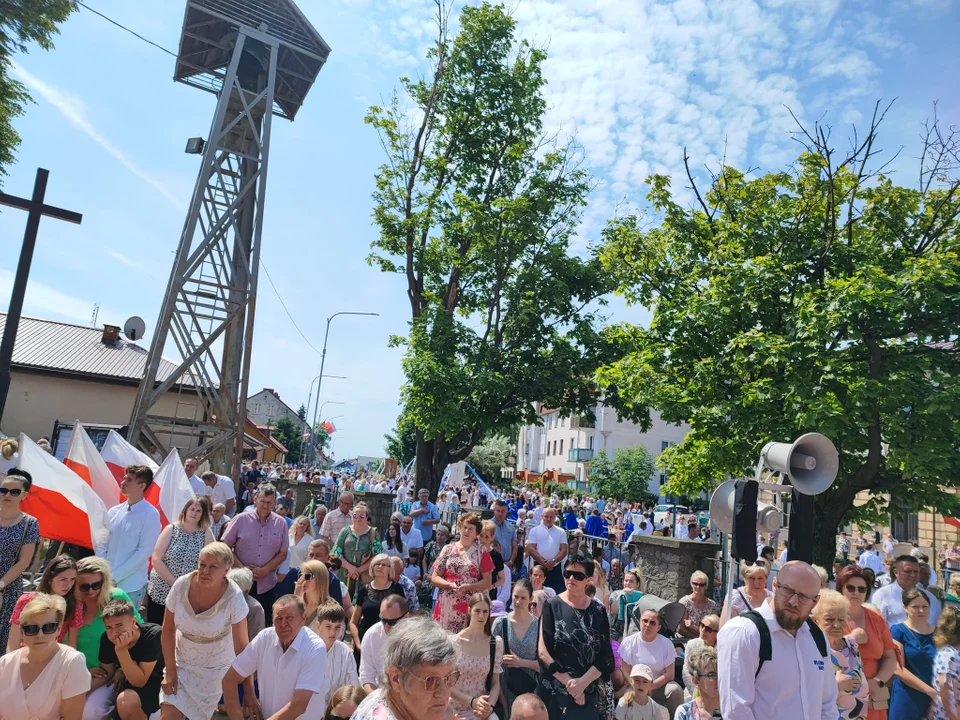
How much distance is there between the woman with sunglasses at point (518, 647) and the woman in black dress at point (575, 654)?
0.28 metres

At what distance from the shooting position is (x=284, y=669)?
4430 mm

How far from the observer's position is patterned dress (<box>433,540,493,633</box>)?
6.62 m

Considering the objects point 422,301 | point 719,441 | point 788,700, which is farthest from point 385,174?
point 788,700

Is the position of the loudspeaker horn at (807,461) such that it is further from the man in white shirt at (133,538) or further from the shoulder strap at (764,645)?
the man in white shirt at (133,538)

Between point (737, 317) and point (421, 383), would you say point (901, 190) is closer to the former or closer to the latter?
point (737, 317)

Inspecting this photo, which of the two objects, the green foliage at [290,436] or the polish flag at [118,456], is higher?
the green foliage at [290,436]

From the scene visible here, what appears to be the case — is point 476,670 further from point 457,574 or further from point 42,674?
point 42,674

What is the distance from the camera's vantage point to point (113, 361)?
2906cm

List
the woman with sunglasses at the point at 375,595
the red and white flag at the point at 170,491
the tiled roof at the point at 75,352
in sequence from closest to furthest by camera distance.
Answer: the woman with sunglasses at the point at 375,595 → the red and white flag at the point at 170,491 → the tiled roof at the point at 75,352

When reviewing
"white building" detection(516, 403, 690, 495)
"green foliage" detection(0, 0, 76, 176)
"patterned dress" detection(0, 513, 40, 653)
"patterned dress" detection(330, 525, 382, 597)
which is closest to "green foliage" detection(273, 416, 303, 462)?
"white building" detection(516, 403, 690, 495)

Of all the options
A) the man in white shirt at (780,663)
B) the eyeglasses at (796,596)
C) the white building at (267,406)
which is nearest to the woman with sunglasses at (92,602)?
the man in white shirt at (780,663)

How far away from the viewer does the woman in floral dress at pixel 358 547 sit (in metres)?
7.82

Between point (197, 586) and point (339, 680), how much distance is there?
3.87 feet

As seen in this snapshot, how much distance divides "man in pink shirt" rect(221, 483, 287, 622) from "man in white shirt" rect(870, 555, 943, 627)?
614 cm
